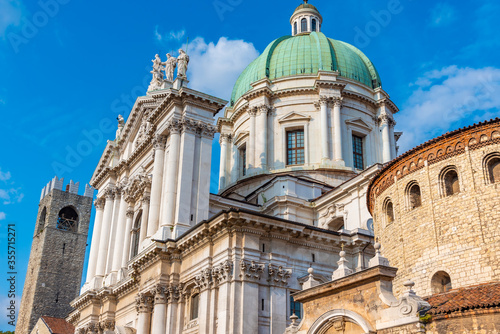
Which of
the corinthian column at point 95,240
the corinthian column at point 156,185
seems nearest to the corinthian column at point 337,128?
the corinthian column at point 156,185

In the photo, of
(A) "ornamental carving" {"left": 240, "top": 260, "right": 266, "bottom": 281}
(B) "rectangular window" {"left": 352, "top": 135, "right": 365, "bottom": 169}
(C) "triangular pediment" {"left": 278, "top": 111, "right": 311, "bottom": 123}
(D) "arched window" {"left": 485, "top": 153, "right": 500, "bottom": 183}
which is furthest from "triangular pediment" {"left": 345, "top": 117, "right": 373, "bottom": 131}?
(D) "arched window" {"left": 485, "top": 153, "right": 500, "bottom": 183}

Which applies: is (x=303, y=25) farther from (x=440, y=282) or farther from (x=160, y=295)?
(x=440, y=282)

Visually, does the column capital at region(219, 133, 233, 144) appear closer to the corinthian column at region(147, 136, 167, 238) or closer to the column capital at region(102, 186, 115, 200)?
the column capital at region(102, 186, 115, 200)

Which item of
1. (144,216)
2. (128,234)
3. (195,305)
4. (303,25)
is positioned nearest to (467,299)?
(195,305)

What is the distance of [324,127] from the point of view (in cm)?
3938

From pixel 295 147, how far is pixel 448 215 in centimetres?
2158

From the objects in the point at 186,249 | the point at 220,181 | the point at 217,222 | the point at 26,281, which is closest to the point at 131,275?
the point at 186,249

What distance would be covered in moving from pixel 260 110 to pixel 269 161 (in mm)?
4123

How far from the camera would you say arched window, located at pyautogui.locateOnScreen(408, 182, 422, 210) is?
21077mm

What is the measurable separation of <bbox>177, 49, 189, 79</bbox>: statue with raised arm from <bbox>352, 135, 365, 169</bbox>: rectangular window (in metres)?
14.2

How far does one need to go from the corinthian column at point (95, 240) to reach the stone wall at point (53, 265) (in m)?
21.8

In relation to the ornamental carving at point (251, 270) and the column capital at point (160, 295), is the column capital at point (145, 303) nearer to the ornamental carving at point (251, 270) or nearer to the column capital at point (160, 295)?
the column capital at point (160, 295)

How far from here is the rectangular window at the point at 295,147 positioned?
40.0 metres

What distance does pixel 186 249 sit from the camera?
2762 cm
